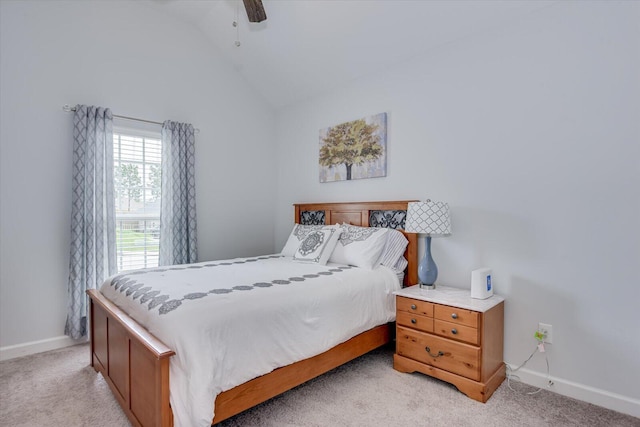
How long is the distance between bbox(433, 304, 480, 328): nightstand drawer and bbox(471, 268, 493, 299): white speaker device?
217mm

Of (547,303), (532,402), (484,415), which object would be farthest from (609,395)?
(484,415)

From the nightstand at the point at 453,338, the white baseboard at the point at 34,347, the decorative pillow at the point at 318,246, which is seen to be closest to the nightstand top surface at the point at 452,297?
the nightstand at the point at 453,338

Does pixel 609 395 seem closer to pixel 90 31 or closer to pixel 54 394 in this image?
pixel 54 394

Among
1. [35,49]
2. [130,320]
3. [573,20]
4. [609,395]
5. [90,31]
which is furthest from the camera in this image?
[90,31]

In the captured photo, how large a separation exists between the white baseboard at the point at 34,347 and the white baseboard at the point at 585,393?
365 centimetres

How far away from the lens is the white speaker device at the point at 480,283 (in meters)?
2.24

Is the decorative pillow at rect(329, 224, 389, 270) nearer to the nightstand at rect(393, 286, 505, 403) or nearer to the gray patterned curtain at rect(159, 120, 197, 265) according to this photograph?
the nightstand at rect(393, 286, 505, 403)

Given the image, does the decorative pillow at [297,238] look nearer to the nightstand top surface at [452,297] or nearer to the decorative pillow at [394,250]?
the decorative pillow at [394,250]

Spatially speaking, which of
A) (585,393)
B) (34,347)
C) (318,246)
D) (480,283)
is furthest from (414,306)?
(34,347)

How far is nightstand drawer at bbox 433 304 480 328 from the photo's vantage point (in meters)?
2.07

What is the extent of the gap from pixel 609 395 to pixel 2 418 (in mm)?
3510

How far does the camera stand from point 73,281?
2.85 metres

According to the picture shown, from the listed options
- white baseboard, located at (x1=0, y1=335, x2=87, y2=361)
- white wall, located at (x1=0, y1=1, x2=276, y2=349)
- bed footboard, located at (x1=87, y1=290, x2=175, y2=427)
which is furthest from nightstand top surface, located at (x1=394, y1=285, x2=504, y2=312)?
white baseboard, located at (x1=0, y1=335, x2=87, y2=361)

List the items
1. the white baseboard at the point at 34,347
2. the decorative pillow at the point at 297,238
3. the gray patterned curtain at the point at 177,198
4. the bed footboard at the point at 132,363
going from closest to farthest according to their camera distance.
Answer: the bed footboard at the point at 132,363, the white baseboard at the point at 34,347, the decorative pillow at the point at 297,238, the gray patterned curtain at the point at 177,198
